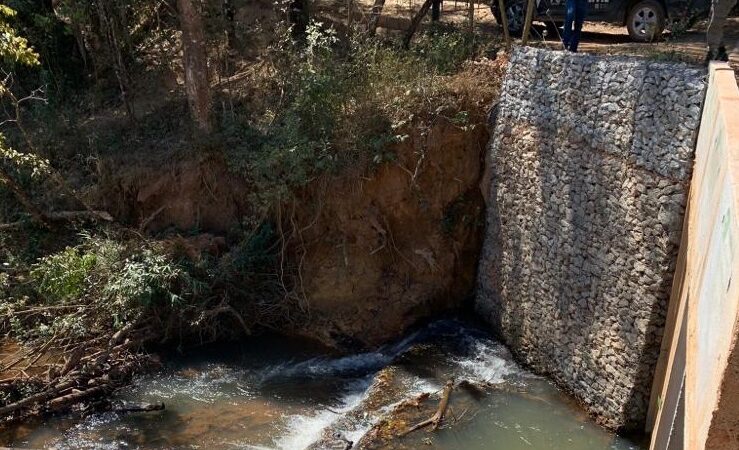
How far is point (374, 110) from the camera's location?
9727 mm

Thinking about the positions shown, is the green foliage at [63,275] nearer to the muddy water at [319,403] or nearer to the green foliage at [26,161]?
the green foliage at [26,161]

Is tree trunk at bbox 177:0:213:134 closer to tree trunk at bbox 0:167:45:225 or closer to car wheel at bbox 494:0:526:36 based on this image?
tree trunk at bbox 0:167:45:225

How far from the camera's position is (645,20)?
10.8 meters

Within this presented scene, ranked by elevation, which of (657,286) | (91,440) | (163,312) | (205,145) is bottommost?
(91,440)

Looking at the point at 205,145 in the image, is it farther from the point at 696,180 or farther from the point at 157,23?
the point at 696,180

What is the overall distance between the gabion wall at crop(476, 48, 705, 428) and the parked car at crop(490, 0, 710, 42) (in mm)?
2909

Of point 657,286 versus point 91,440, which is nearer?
point 657,286

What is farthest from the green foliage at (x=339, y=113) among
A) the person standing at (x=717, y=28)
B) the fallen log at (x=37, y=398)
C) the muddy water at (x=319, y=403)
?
the fallen log at (x=37, y=398)

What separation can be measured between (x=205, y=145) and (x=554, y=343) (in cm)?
567

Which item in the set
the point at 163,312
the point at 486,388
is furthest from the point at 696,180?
the point at 163,312

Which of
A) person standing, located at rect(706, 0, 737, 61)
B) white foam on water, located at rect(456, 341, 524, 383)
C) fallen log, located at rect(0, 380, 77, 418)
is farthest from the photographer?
white foam on water, located at rect(456, 341, 524, 383)

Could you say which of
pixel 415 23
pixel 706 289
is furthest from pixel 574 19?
pixel 706 289

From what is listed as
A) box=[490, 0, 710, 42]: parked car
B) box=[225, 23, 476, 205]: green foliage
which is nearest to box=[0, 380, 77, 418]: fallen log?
box=[225, 23, 476, 205]: green foliage

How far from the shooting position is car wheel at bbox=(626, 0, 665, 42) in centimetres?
1065
